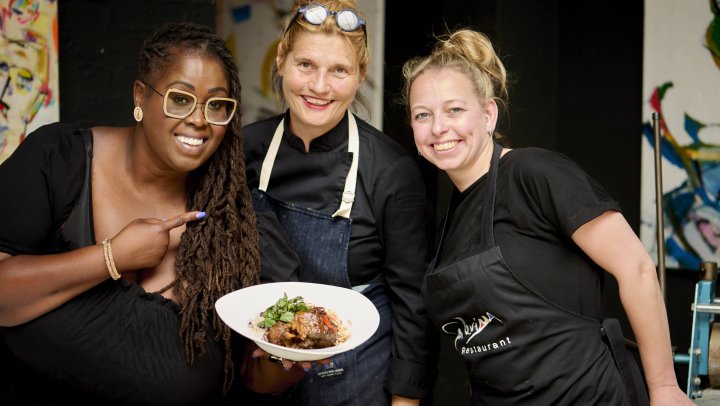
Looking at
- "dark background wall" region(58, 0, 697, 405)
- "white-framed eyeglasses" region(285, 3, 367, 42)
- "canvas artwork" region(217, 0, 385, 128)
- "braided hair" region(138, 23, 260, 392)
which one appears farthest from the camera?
"canvas artwork" region(217, 0, 385, 128)

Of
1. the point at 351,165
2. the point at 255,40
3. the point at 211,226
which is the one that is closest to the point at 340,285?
the point at 351,165

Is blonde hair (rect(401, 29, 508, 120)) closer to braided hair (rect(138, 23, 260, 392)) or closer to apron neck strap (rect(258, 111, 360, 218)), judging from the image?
apron neck strap (rect(258, 111, 360, 218))

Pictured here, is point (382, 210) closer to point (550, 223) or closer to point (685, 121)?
point (550, 223)

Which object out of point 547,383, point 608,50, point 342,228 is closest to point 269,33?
point 608,50

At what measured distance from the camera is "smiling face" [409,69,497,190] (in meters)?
2.29

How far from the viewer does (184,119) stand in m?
2.11

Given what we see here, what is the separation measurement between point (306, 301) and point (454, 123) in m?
0.65

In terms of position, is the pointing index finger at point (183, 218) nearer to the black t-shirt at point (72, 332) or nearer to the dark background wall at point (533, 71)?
the black t-shirt at point (72, 332)

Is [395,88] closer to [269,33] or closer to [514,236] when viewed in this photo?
[269,33]

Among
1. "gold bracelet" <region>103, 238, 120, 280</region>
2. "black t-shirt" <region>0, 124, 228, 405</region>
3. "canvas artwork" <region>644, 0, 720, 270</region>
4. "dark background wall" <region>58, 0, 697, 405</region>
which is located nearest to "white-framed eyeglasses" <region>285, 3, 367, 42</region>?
"black t-shirt" <region>0, 124, 228, 405</region>

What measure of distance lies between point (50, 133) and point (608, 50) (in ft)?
9.12

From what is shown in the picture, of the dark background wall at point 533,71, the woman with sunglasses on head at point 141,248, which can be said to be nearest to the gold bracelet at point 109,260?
the woman with sunglasses on head at point 141,248

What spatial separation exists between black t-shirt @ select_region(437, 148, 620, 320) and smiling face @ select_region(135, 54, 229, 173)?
79 cm

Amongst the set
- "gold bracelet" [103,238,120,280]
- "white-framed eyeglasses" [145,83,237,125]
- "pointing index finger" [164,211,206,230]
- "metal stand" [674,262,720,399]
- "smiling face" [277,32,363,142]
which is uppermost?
"smiling face" [277,32,363,142]
